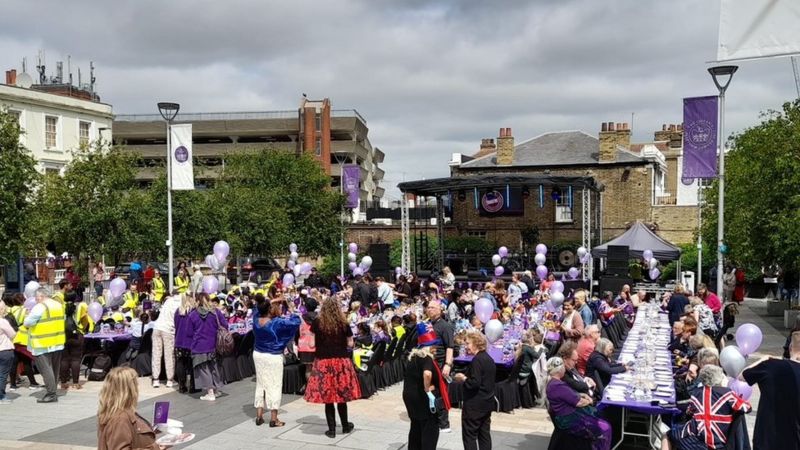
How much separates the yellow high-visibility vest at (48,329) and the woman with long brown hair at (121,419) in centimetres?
638

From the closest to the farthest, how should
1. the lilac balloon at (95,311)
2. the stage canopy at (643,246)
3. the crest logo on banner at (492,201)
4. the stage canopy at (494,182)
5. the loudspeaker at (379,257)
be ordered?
1. the lilac balloon at (95,311)
2. the stage canopy at (643,246)
3. the loudspeaker at (379,257)
4. the stage canopy at (494,182)
5. the crest logo on banner at (492,201)

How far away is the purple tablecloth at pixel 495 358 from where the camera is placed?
383 inches

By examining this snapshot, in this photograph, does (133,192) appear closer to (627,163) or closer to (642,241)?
(642,241)

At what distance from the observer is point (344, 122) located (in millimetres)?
64188

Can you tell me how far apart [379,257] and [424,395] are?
19105 millimetres

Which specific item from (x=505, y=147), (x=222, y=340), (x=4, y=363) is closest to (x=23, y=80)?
(x=505, y=147)

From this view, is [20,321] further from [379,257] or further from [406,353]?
[379,257]

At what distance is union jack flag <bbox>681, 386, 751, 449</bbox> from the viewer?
5656 millimetres

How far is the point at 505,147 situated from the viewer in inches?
1555

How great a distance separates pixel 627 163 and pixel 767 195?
64.8 feet

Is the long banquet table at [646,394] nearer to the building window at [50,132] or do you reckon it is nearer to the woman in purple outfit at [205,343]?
the woman in purple outfit at [205,343]

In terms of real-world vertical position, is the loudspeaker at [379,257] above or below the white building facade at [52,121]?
below

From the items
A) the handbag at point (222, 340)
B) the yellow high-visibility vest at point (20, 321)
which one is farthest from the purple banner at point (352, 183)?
the handbag at point (222, 340)

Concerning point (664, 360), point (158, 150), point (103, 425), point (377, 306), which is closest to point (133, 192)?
point (377, 306)
